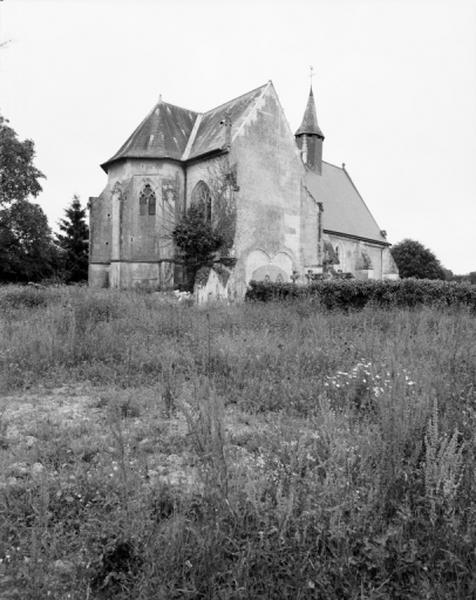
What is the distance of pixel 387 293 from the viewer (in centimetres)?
1442

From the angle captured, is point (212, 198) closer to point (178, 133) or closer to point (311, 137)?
point (178, 133)

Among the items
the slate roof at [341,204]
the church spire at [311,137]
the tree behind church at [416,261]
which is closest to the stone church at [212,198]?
the slate roof at [341,204]

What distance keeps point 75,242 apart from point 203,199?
61.2 ft

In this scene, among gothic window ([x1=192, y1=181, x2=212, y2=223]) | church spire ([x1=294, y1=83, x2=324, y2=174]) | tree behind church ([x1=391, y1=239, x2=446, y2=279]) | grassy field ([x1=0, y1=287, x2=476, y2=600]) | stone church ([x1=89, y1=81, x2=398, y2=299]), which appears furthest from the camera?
tree behind church ([x1=391, y1=239, x2=446, y2=279])

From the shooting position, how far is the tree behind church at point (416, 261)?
52.3m

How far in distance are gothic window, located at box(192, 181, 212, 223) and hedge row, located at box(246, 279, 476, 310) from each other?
1118 cm

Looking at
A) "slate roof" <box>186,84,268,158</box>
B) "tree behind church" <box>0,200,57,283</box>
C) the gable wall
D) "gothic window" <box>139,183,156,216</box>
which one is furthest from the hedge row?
"tree behind church" <box>0,200,57,283</box>

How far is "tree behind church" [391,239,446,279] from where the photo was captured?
52331 millimetres

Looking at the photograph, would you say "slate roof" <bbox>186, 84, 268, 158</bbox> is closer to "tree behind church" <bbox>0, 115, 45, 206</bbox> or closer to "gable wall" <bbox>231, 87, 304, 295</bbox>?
"gable wall" <bbox>231, 87, 304, 295</bbox>

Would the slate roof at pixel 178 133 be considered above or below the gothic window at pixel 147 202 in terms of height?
above

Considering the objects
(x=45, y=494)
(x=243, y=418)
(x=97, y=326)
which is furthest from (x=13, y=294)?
(x=45, y=494)

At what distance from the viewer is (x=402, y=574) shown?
2.37 meters

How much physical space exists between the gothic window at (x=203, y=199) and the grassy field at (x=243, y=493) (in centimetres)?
2109

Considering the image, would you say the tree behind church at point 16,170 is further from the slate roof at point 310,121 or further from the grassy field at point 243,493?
the grassy field at point 243,493
